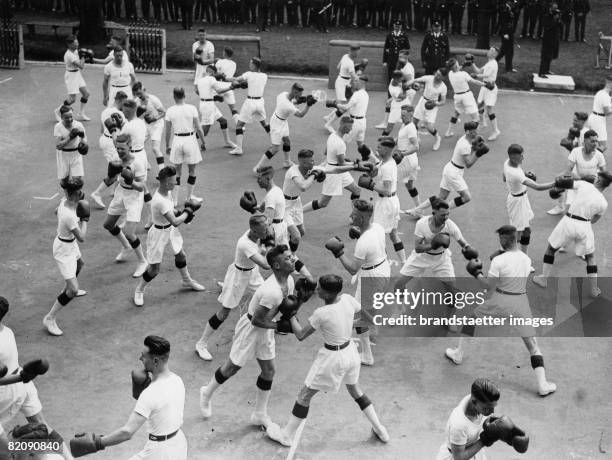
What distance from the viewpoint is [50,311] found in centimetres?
1084

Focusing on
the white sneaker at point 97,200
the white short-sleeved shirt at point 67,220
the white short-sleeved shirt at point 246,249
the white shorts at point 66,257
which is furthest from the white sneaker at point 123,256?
the white short-sleeved shirt at point 246,249

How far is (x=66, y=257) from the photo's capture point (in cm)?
1054

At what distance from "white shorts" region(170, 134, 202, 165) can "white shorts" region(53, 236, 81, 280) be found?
13.6ft

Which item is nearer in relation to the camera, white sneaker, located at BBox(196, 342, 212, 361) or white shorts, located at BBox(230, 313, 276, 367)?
white shorts, located at BBox(230, 313, 276, 367)

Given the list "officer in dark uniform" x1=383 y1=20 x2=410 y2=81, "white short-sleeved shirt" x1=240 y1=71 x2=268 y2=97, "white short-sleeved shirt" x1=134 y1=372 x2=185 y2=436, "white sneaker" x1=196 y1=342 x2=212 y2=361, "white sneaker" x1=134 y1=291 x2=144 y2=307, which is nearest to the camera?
"white short-sleeved shirt" x1=134 y1=372 x2=185 y2=436

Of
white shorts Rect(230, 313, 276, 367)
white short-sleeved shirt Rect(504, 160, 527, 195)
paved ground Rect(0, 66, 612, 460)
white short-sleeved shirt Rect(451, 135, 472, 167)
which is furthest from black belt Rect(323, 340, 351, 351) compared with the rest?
white short-sleeved shirt Rect(451, 135, 472, 167)

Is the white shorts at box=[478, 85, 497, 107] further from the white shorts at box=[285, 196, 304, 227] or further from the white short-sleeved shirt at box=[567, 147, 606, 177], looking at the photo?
the white shorts at box=[285, 196, 304, 227]

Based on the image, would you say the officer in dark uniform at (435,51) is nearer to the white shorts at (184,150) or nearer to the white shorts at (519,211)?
the white shorts at (184,150)

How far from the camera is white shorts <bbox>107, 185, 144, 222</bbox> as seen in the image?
1225 cm

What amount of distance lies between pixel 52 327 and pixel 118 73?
8692 millimetres

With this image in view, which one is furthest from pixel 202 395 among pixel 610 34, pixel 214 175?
pixel 610 34

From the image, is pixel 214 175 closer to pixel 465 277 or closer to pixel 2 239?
pixel 2 239

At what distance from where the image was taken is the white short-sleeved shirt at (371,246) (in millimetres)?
9922

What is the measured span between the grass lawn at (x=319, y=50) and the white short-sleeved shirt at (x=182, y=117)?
10.7 m
